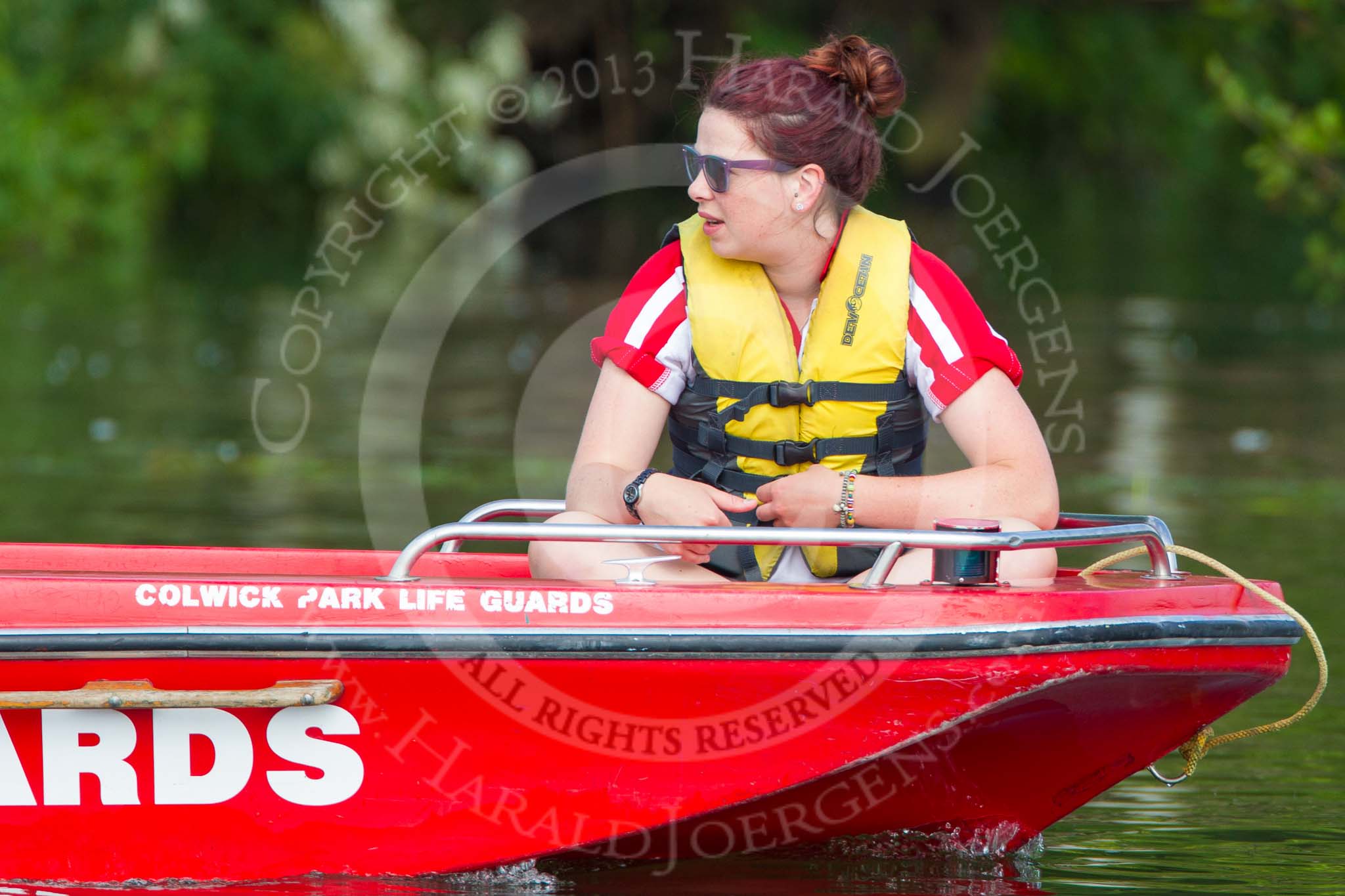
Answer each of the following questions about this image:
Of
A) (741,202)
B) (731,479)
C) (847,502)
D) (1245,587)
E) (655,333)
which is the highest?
(741,202)

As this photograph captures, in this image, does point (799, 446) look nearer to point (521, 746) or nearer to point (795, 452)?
point (795, 452)

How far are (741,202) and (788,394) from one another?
Answer: 42 centimetres

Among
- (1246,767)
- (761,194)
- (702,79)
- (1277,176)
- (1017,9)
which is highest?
(1017,9)

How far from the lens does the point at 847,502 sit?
12.8ft

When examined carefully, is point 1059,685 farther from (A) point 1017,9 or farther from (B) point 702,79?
(A) point 1017,9

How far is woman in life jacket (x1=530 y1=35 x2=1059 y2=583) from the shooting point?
12.7 feet

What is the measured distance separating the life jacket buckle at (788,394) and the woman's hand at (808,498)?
0.52 feet

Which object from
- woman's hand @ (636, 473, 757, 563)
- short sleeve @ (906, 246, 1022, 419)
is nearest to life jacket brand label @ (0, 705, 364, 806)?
woman's hand @ (636, 473, 757, 563)

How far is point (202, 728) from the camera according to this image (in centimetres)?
376

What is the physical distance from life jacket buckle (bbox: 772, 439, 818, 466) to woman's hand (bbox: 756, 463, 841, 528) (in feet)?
0.30

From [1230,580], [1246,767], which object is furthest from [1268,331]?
[1230,580]

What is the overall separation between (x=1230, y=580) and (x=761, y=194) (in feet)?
4.21

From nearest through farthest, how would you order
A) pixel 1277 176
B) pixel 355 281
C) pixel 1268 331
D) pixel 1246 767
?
pixel 1246 767
pixel 1277 176
pixel 1268 331
pixel 355 281

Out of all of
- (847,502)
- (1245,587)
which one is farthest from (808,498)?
(1245,587)
